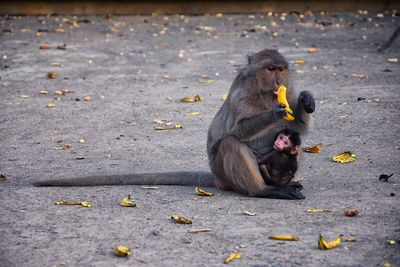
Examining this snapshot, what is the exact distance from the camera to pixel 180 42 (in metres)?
14.9

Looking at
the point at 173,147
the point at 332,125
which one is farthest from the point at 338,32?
the point at 173,147

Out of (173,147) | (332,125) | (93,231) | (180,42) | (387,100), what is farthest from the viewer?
(180,42)

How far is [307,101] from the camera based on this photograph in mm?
6285

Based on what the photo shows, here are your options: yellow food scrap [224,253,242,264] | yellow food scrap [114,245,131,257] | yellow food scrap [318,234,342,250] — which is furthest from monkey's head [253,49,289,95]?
yellow food scrap [114,245,131,257]

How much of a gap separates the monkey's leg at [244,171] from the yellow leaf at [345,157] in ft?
3.91

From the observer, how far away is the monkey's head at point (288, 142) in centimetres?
622

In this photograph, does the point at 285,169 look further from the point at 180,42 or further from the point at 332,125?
the point at 180,42

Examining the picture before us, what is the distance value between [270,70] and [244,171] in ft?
2.55

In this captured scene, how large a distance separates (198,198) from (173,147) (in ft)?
6.08

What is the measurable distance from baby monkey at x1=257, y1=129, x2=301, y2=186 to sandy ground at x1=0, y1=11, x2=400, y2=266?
0.23 meters

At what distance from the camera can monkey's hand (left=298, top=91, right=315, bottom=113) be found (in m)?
6.28

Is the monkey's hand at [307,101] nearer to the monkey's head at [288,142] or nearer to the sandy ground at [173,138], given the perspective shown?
the monkey's head at [288,142]

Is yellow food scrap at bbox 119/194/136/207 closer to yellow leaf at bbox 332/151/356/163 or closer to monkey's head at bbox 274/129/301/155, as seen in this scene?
monkey's head at bbox 274/129/301/155

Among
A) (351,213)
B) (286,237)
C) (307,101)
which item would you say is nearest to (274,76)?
(307,101)
